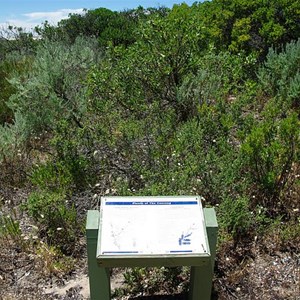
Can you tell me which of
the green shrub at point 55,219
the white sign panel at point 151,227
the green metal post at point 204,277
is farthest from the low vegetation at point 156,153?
the white sign panel at point 151,227

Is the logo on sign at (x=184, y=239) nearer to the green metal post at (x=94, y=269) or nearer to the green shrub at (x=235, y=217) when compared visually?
the green metal post at (x=94, y=269)

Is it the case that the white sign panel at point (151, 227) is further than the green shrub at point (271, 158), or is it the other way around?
the green shrub at point (271, 158)

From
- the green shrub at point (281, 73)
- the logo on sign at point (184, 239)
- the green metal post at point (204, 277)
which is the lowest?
the green metal post at point (204, 277)

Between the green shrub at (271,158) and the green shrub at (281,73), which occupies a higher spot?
the green shrub at (281,73)

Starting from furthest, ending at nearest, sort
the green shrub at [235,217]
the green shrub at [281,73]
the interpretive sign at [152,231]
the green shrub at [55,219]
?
the green shrub at [281,73] → the green shrub at [55,219] → the green shrub at [235,217] → the interpretive sign at [152,231]

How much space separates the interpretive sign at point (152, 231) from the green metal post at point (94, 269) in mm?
72

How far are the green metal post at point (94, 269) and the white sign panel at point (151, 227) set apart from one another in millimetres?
72

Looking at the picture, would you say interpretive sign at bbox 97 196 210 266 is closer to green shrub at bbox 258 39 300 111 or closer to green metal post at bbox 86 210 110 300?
green metal post at bbox 86 210 110 300

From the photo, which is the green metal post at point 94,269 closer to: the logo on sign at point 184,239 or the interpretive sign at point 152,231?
the interpretive sign at point 152,231

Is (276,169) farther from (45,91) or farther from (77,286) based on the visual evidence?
(45,91)

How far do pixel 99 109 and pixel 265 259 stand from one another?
2.60 m

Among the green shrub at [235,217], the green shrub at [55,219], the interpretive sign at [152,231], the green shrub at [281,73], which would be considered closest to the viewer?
the interpretive sign at [152,231]

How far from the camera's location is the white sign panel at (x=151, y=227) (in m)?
2.52

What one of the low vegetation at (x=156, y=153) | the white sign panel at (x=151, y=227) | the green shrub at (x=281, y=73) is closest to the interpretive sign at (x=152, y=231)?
the white sign panel at (x=151, y=227)
